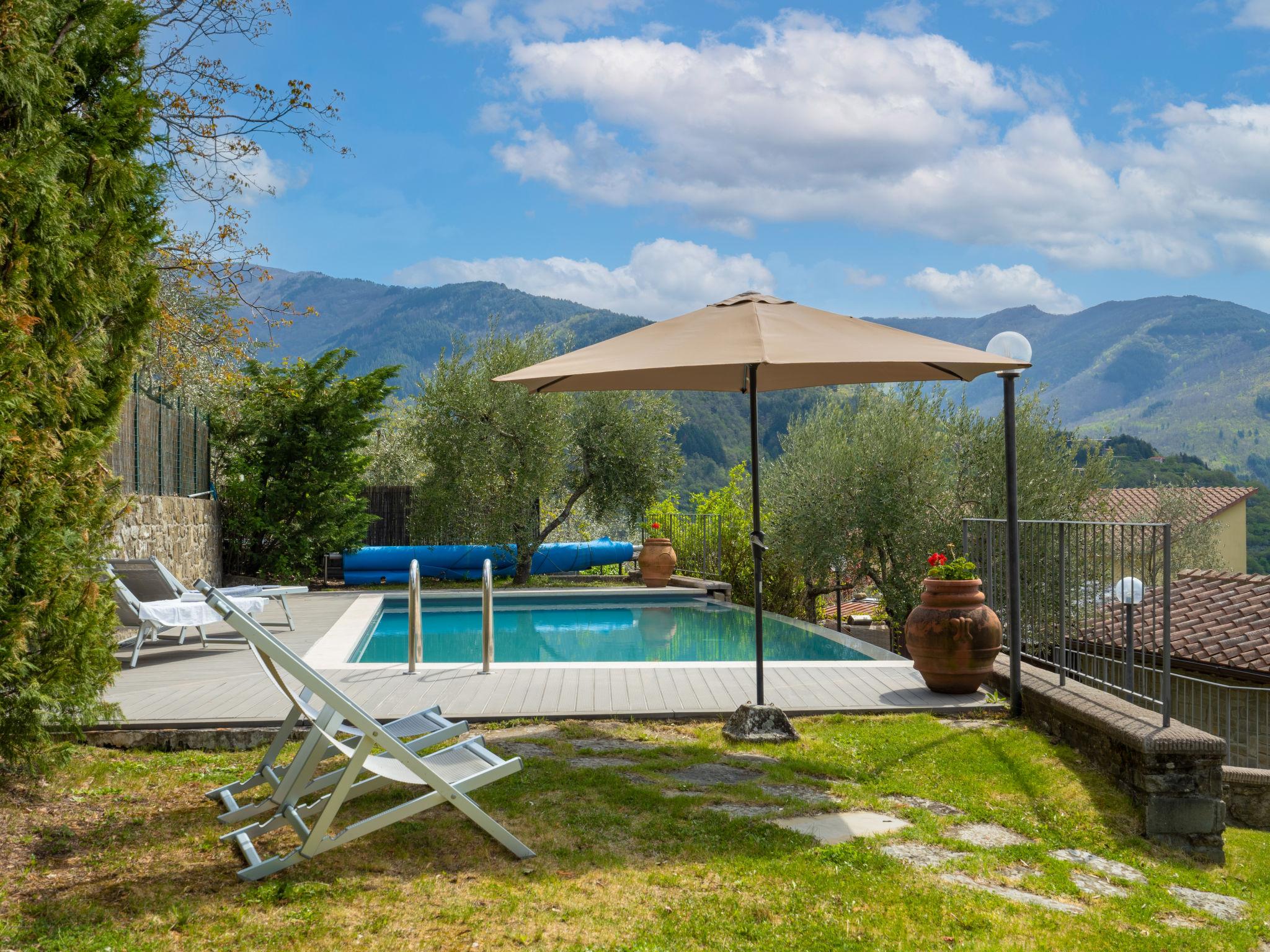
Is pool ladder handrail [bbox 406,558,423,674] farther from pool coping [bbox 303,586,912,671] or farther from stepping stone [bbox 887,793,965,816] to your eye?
stepping stone [bbox 887,793,965,816]

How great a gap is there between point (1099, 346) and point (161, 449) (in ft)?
694

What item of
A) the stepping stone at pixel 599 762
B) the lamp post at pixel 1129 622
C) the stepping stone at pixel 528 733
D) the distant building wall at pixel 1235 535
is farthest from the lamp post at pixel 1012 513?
the distant building wall at pixel 1235 535

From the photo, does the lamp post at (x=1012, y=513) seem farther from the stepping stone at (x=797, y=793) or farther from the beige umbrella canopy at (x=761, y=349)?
the stepping stone at (x=797, y=793)

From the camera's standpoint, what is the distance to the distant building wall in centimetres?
4112

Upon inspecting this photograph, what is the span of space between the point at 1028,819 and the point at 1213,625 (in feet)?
45.1

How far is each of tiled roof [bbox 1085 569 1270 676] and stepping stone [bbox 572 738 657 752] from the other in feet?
32.6

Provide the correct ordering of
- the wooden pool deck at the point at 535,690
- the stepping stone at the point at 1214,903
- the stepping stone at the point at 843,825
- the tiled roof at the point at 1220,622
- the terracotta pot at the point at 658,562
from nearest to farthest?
the stepping stone at the point at 1214,903
the stepping stone at the point at 843,825
the wooden pool deck at the point at 535,690
the tiled roof at the point at 1220,622
the terracotta pot at the point at 658,562

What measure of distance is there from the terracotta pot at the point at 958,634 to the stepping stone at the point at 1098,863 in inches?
84.3

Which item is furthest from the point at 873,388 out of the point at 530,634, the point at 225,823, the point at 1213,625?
the point at 225,823

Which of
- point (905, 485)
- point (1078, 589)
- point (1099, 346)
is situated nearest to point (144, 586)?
point (1078, 589)

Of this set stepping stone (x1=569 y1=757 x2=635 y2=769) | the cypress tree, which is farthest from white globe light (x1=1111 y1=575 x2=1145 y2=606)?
the cypress tree

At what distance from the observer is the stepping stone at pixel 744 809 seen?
3941 millimetres

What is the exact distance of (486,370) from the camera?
1686 cm

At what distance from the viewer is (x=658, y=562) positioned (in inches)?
623
